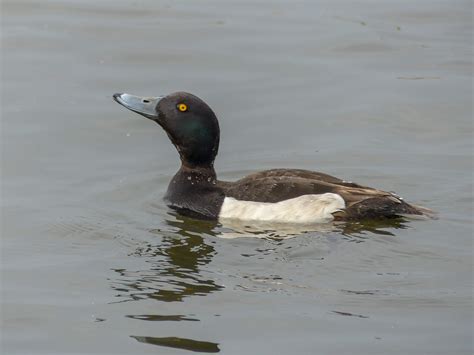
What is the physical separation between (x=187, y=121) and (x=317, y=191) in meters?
1.55

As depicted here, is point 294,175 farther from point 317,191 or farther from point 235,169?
point 235,169

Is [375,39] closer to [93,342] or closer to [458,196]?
[458,196]

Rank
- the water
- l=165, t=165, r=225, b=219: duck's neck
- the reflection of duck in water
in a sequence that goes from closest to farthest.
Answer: the water < the reflection of duck in water < l=165, t=165, r=225, b=219: duck's neck

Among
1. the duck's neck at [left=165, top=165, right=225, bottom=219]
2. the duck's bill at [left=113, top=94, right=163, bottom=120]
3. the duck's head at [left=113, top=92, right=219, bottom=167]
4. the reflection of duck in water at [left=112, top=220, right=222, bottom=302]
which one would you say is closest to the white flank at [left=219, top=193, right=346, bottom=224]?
the duck's neck at [left=165, top=165, right=225, bottom=219]

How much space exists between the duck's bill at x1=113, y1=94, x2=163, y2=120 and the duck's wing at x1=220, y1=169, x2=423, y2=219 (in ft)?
3.60

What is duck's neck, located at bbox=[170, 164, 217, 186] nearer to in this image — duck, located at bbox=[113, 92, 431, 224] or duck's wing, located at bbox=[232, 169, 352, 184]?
duck, located at bbox=[113, 92, 431, 224]

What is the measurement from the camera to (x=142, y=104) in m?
12.0

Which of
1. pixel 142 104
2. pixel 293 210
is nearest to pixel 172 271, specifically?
pixel 293 210

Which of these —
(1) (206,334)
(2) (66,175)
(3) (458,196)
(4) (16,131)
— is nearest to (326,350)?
(1) (206,334)

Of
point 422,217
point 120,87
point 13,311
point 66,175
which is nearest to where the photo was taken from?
point 13,311

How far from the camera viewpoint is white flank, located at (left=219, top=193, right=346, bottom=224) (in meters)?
11.1

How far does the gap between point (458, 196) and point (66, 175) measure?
399 cm

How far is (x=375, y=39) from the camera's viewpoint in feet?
56.0

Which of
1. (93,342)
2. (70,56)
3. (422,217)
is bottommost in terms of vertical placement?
(93,342)
